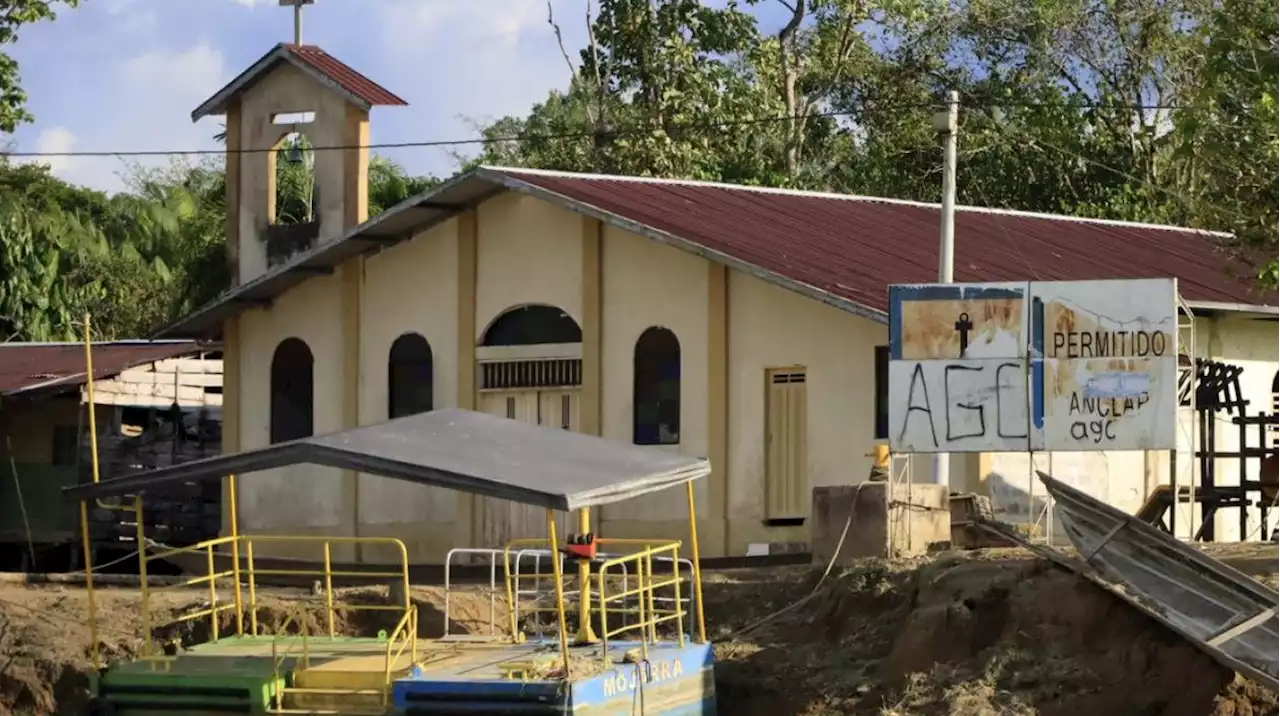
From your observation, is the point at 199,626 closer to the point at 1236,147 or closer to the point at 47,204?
the point at 1236,147

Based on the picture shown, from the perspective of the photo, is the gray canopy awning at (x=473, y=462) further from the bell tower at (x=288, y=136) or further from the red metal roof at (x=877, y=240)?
the bell tower at (x=288, y=136)

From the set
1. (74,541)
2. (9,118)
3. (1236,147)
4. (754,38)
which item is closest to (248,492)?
(74,541)

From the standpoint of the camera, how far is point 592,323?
26125 mm

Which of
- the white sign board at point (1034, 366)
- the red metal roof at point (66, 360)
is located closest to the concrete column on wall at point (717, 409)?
the white sign board at point (1034, 366)

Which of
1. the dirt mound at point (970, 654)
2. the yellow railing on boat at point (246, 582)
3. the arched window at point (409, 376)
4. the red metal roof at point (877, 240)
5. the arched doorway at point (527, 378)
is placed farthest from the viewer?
the arched window at point (409, 376)

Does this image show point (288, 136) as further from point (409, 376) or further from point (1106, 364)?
point (1106, 364)

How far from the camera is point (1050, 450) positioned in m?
20.4

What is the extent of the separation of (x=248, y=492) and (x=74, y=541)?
3.59 metres

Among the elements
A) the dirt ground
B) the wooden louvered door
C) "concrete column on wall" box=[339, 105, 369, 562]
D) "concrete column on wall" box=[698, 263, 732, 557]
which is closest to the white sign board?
the dirt ground

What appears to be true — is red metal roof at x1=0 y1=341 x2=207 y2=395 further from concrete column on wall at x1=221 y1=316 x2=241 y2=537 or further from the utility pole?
the utility pole

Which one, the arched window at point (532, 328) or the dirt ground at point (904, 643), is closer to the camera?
the dirt ground at point (904, 643)

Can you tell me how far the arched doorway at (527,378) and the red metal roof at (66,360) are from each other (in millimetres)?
6385

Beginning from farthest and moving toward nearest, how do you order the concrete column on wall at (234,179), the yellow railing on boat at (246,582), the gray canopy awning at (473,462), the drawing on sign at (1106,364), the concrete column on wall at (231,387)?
the concrete column on wall at (234,179), the concrete column on wall at (231,387), the drawing on sign at (1106,364), the yellow railing on boat at (246,582), the gray canopy awning at (473,462)

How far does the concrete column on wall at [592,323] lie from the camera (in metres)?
26.0
